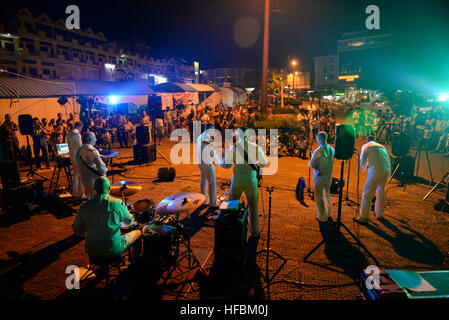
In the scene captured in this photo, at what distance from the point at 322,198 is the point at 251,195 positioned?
203 centimetres

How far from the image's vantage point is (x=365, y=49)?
71.2 m

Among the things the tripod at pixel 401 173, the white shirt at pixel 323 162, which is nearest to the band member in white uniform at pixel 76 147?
the white shirt at pixel 323 162

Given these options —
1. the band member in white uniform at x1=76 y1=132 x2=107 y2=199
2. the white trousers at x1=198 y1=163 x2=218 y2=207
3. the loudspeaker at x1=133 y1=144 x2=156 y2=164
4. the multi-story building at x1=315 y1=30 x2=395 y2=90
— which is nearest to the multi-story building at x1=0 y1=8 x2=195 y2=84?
the loudspeaker at x1=133 y1=144 x2=156 y2=164

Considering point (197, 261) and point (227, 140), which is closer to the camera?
point (197, 261)

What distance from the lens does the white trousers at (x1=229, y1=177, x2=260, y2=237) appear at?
17.2 feet

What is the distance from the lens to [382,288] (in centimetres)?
324

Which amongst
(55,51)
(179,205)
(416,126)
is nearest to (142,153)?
(179,205)

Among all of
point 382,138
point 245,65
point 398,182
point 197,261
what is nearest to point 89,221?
point 197,261

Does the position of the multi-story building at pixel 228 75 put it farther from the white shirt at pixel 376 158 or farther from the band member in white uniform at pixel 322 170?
the band member in white uniform at pixel 322 170

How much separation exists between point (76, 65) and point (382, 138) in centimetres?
4050

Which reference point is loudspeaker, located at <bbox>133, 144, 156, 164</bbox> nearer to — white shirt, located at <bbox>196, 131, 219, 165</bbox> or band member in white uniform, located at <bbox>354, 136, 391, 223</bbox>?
white shirt, located at <bbox>196, 131, 219, 165</bbox>

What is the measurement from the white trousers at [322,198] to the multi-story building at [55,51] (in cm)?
2861

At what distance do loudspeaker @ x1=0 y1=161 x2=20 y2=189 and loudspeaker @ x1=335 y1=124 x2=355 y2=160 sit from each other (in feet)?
26.1
